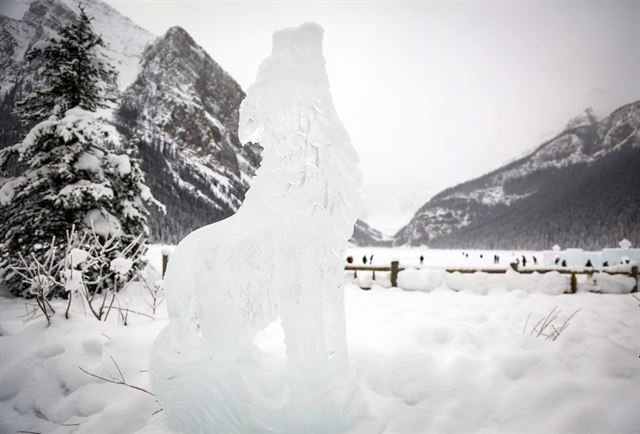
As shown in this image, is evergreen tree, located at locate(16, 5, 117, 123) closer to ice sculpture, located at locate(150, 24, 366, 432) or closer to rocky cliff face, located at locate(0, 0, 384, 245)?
ice sculpture, located at locate(150, 24, 366, 432)

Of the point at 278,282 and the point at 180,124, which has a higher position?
the point at 180,124

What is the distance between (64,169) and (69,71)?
103 inches

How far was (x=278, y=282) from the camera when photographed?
6.98ft

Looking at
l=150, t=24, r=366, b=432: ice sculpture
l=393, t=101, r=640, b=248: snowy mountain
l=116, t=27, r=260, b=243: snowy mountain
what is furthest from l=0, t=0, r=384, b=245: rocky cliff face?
l=393, t=101, r=640, b=248: snowy mountain

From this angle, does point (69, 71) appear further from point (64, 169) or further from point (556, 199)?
point (556, 199)

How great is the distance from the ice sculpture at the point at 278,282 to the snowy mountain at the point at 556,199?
3520 inches

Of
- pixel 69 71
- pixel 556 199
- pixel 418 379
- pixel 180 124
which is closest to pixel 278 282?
pixel 418 379

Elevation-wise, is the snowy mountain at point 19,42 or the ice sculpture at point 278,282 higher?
the snowy mountain at point 19,42

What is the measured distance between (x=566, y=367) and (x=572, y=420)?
72cm

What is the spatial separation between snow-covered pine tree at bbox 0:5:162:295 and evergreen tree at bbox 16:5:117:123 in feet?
0.07

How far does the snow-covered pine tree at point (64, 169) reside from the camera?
723 cm

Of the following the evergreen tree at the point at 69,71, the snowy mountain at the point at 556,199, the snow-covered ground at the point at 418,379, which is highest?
the snowy mountain at the point at 556,199

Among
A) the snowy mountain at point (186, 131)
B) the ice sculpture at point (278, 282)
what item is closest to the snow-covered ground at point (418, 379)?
the ice sculpture at point (278, 282)

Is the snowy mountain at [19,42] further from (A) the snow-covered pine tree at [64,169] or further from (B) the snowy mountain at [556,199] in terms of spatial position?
(B) the snowy mountain at [556,199]
